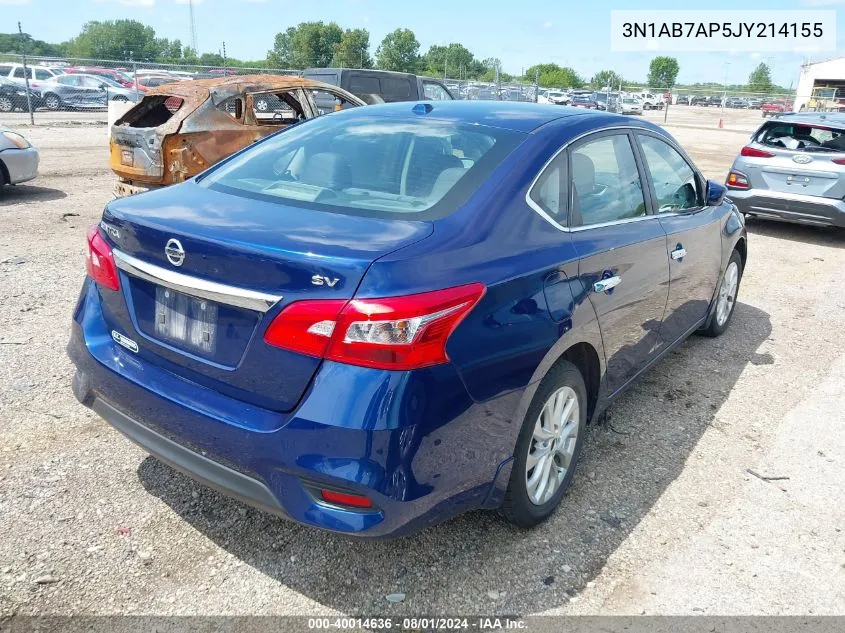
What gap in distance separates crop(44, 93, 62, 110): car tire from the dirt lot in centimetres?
2474

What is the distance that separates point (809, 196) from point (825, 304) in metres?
2.86

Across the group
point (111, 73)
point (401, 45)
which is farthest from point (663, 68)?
point (111, 73)

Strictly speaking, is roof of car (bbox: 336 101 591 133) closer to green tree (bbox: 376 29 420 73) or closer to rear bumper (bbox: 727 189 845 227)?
rear bumper (bbox: 727 189 845 227)

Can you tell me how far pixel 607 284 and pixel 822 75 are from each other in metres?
72.1

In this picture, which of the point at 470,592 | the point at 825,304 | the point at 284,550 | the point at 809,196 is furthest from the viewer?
the point at 809,196

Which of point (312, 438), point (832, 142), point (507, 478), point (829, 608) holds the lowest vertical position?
point (829, 608)

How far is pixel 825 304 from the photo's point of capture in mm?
6582

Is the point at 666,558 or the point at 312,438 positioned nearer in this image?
the point at 312,438

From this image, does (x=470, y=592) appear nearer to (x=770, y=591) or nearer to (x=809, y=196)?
(x=770, y=591)

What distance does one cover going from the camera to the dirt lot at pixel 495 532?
2.56 meters

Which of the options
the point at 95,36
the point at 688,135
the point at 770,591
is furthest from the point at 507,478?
the point at 95,36

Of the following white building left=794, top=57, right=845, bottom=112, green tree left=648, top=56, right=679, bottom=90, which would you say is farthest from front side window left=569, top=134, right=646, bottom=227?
green tree left=648, top=56, right=679, bottom=90

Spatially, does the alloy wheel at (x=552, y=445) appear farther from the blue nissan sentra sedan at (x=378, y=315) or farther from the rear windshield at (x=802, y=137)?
the rear windshield at (x=802, y=137)

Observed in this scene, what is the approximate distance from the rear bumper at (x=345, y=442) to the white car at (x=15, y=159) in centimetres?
780
